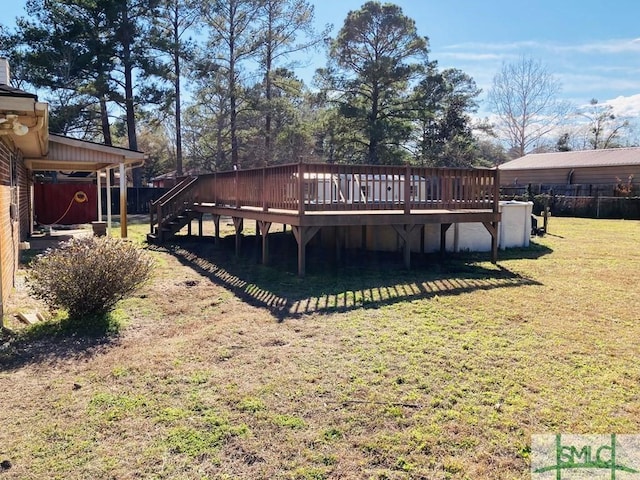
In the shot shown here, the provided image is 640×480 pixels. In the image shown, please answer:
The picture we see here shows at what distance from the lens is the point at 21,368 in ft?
13.6

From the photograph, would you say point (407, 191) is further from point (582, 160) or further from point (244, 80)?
point (582, 160)

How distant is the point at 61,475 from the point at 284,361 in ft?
6.56

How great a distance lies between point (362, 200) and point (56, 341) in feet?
18.1

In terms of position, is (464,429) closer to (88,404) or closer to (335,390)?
(335,390)

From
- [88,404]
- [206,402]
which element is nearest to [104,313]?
[88,404]

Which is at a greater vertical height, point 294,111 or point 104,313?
point 294,111

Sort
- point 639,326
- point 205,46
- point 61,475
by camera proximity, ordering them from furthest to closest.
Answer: point 205,46
point 639,326
point 61,475

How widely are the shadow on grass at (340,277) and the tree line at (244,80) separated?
49.5 feet

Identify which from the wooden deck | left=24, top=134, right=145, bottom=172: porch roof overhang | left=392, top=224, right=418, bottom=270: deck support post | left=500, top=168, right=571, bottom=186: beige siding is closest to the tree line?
left=500, top=168, right=571, bottom=186: beige siding

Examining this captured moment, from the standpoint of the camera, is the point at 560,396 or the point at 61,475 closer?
the point at 61,475

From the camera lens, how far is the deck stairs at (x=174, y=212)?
41.8 ft

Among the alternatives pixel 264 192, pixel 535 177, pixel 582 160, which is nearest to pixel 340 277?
pixel 264 192

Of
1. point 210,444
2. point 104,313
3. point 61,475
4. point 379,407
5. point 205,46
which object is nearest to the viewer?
point 61,475

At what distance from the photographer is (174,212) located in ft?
43.0
